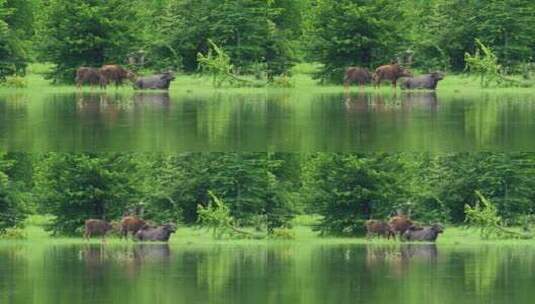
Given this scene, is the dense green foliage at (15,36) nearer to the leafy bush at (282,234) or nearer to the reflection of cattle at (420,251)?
the leafy bush at (282,234)

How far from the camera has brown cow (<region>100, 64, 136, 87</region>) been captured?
41.2m

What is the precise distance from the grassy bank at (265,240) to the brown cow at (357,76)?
2583mm

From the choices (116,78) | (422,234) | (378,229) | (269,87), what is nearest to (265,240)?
(378,229)

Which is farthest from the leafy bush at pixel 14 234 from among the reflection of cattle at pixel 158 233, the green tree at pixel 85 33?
the green tree at pixel 85 33

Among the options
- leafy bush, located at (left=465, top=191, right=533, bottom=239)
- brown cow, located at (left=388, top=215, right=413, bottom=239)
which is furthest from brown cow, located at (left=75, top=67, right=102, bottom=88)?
leafy bush, located at (left=465, top=191, right=533, bottom=239)

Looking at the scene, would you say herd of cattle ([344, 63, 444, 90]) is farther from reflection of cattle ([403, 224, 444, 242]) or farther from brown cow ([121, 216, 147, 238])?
brown cow ([121, 216, 147, 238])

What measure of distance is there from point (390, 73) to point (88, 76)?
4.65m

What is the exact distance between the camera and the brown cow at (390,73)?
40.9 metres

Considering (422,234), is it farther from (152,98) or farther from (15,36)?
(15,36)

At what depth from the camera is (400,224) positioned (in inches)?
1534

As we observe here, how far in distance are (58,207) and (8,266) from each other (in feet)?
8.18

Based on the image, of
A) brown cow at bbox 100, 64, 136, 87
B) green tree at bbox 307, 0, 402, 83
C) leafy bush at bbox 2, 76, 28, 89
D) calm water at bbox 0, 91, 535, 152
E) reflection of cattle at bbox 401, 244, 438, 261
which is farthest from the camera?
leafy bush at bbox 2, 76, 28, 89

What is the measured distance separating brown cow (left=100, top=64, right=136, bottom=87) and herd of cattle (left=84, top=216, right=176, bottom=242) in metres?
3.04

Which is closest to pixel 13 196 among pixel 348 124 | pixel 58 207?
pixel 58 207
